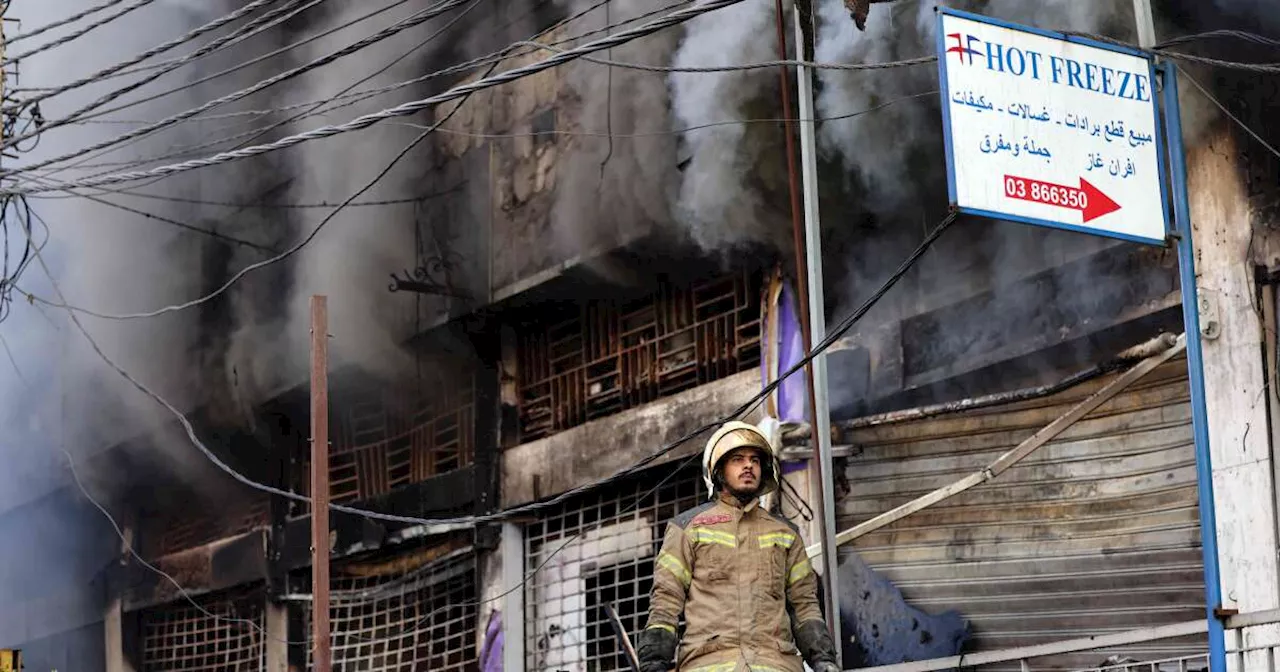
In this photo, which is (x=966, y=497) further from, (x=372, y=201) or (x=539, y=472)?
(x=372, y=201)

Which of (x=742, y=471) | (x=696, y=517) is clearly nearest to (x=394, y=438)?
(x=696, y=517)

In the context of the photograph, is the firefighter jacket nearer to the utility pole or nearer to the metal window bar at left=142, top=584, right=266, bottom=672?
the utility pole

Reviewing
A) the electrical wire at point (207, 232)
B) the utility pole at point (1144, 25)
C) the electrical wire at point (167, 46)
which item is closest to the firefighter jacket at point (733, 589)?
the utility pole at point (1144, 25)

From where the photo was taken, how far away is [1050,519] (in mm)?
10305

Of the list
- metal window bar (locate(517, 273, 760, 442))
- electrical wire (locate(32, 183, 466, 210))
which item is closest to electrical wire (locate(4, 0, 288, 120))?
electrical wire (locate(32, 183, 466, 210))

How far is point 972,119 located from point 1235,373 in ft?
8.38

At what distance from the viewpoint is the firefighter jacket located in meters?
7.04

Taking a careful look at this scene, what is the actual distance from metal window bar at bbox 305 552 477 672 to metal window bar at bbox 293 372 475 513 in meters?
0.82

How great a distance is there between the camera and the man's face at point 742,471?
23.6 feet

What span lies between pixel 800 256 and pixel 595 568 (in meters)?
3.52

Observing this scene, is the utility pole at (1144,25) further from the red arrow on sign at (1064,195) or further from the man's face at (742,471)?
the man's face at (742,471)

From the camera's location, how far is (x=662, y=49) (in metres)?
12.5

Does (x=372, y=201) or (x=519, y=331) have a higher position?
(x=372, y=201)

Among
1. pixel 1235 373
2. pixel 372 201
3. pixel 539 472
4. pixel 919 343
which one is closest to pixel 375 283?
pixel 372 201
